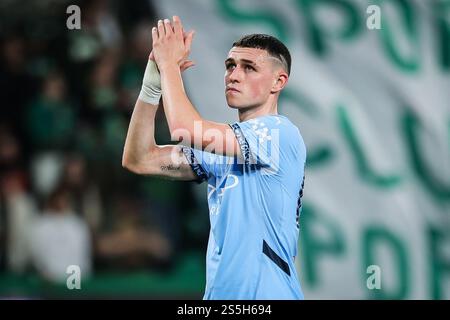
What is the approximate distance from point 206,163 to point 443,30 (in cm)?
482

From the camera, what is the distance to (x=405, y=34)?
30.6 feet

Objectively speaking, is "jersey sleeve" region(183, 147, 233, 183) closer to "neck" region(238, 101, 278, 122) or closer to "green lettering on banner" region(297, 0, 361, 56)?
"neck" region(238, 101, 278, 122)

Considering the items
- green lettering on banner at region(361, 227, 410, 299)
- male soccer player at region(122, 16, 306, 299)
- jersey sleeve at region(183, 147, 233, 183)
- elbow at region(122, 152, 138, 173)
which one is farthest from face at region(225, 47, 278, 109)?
green lettering on banner at region(361, 227, 410, 299)

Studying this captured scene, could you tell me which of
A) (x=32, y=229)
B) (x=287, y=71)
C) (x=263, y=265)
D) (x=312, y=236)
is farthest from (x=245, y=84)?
(x=32, y=229)

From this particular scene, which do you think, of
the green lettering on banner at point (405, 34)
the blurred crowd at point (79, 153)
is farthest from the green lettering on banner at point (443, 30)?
the blurred crowd at point (79, 153)

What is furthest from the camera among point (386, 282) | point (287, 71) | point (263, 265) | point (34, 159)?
point (34, 159)

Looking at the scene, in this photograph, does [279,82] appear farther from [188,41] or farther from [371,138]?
[371,138]

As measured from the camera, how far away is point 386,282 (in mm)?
9258

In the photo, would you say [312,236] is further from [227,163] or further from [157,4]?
[227,163]

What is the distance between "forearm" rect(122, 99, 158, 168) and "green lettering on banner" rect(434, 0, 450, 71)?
4.75 metres

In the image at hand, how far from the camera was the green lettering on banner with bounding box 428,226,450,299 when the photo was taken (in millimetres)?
9273

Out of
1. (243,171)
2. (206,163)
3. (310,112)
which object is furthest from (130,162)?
(310,112)

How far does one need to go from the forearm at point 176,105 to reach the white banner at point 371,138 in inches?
176

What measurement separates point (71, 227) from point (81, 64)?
2.03 m
